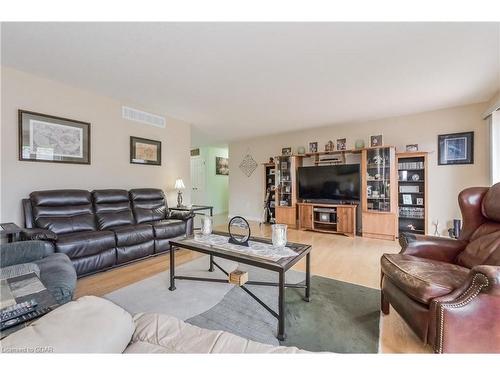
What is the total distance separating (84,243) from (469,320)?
3156 mm

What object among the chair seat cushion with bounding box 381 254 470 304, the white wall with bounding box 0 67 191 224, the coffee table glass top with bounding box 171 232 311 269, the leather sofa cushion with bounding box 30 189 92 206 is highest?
the white wall with bounding box 0 67 191 224

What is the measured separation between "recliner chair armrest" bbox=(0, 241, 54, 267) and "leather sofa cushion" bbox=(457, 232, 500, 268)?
3314mm

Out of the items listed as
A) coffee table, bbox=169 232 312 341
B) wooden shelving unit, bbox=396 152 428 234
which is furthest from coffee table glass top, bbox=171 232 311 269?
wooden shelving unit, bbox=396 152 428 234

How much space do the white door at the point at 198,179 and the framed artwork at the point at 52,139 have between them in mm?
4372

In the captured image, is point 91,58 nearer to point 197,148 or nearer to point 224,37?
point 224,37

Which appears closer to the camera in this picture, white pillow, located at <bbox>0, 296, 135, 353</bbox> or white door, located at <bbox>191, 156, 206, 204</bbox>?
white pillow, located at <bbox>0, 296, 135, 353</bbox>

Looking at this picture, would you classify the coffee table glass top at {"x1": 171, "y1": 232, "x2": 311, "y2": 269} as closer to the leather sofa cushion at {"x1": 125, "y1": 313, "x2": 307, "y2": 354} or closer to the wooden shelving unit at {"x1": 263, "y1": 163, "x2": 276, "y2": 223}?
the leather sofa cushion at {"x1": 125, "y1": 313, "x2": 307, "y2": 354}

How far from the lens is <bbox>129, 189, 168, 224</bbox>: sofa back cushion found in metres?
3.37

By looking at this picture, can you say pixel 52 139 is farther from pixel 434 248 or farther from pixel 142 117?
pixel 434 248

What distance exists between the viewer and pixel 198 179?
25.2 feet

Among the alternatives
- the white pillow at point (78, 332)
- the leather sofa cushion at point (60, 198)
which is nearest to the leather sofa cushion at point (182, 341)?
the white pillow at point (78, 332)

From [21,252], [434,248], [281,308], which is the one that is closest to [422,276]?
[434,248]

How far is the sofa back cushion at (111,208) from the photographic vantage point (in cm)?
295

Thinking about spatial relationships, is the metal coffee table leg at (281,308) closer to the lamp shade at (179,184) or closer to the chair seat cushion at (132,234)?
the chair seat cushion at (132,234)
